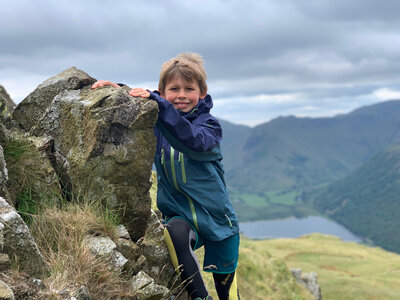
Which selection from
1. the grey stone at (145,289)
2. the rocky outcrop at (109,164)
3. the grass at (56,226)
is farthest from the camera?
the rocky outcrop at (109,164)

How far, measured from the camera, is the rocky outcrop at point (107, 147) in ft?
22.4

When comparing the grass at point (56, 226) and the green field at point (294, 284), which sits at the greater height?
the grass at point (56, 226)

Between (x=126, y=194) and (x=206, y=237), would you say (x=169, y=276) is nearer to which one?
(x=206, y=237)

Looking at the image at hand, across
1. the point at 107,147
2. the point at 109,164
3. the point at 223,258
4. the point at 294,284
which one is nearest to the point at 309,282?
the point at 294,284

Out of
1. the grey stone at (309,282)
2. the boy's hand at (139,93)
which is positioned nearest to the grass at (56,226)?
the boy's hand at (139,93)

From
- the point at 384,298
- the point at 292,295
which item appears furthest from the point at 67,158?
the point at 384,298

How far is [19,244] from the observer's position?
4840mm

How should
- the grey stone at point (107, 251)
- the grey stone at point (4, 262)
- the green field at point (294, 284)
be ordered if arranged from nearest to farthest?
the grey stone at point (4, 262) → the grey stone at point (107, 251) → the green field at point (294, 284)

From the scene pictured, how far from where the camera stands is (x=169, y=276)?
24.3 ft

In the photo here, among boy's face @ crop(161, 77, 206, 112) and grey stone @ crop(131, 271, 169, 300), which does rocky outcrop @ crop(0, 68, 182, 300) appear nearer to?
grey stone @ crop(131, 271, 169, 300)

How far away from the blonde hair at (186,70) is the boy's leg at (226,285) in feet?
12.1

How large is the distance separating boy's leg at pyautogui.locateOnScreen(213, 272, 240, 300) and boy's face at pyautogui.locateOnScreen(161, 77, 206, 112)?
3.38m

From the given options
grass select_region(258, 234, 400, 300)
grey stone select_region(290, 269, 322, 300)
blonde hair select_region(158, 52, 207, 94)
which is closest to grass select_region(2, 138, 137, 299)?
blonde hair select_region(158, 52, 207, 94)

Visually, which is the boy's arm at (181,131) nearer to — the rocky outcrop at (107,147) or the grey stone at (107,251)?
the rocky outcrop at (107,147)
